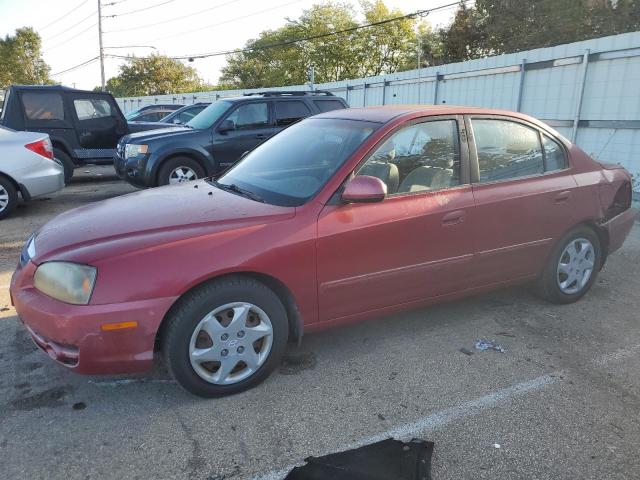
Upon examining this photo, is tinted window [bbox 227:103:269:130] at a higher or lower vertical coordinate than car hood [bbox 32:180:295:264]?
higher

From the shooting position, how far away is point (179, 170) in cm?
833

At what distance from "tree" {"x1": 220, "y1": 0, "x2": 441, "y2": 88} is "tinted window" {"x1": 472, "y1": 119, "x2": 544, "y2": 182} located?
44948 mm

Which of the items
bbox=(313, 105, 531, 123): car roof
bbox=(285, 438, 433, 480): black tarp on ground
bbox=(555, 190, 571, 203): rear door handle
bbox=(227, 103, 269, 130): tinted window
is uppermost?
bbox=(313, 105, 531, 123): car roof

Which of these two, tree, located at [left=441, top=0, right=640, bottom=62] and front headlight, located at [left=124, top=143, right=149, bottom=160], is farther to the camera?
tree, located at [left=441, top=0, right=640, bottom=62]

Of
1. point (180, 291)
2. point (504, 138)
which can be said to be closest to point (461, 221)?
point (504, 138)

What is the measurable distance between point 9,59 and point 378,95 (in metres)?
66.4

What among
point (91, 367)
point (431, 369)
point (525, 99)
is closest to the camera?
point (91, 367)

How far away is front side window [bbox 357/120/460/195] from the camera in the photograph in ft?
11.2

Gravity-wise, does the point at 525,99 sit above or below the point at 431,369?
above

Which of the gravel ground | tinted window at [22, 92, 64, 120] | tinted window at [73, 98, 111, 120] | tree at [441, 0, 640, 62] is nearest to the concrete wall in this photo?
the gravel ground

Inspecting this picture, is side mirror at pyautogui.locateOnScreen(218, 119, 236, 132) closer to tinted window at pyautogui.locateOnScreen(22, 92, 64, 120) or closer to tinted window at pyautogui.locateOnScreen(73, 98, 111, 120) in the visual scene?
tinted window at pyautogui.locateOnScreen(73, 98, 111, 120)

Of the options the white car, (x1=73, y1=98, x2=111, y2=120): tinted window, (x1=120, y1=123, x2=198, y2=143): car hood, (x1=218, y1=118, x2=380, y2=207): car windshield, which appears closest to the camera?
(x1=218, y1=118, x2=380, y2=207): car windshield

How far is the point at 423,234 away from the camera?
3428 mm

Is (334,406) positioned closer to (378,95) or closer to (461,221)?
(461,221)
